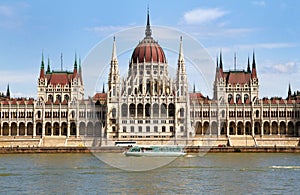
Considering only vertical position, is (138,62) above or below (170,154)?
above

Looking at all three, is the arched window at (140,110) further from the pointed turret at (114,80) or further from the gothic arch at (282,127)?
the gothic arch at (282,127)

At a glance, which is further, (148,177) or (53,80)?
(53,80)

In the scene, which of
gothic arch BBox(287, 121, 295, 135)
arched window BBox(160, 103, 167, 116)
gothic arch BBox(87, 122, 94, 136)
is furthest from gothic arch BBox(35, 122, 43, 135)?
gothic arch BBox(287, 121, 295, 135)

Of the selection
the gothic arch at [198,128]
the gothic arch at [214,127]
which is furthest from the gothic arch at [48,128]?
the gothic arch at [214,127]

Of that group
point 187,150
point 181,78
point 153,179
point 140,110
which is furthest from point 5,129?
point 153,179

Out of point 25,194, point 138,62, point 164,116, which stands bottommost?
point 25,194

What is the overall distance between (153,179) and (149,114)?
63.2 meters

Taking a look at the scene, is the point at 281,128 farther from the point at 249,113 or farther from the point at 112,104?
the point at 112,104

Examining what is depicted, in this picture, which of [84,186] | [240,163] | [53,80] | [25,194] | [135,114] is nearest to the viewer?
[25,194]

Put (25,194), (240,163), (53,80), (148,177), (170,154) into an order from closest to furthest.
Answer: (25,194), (148,177), (240,163), (170,154), (53,80)

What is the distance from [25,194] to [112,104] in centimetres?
7194

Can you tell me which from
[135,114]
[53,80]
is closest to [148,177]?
[135,114]

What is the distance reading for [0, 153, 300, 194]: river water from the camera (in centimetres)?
4906

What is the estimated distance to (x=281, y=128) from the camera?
123m
